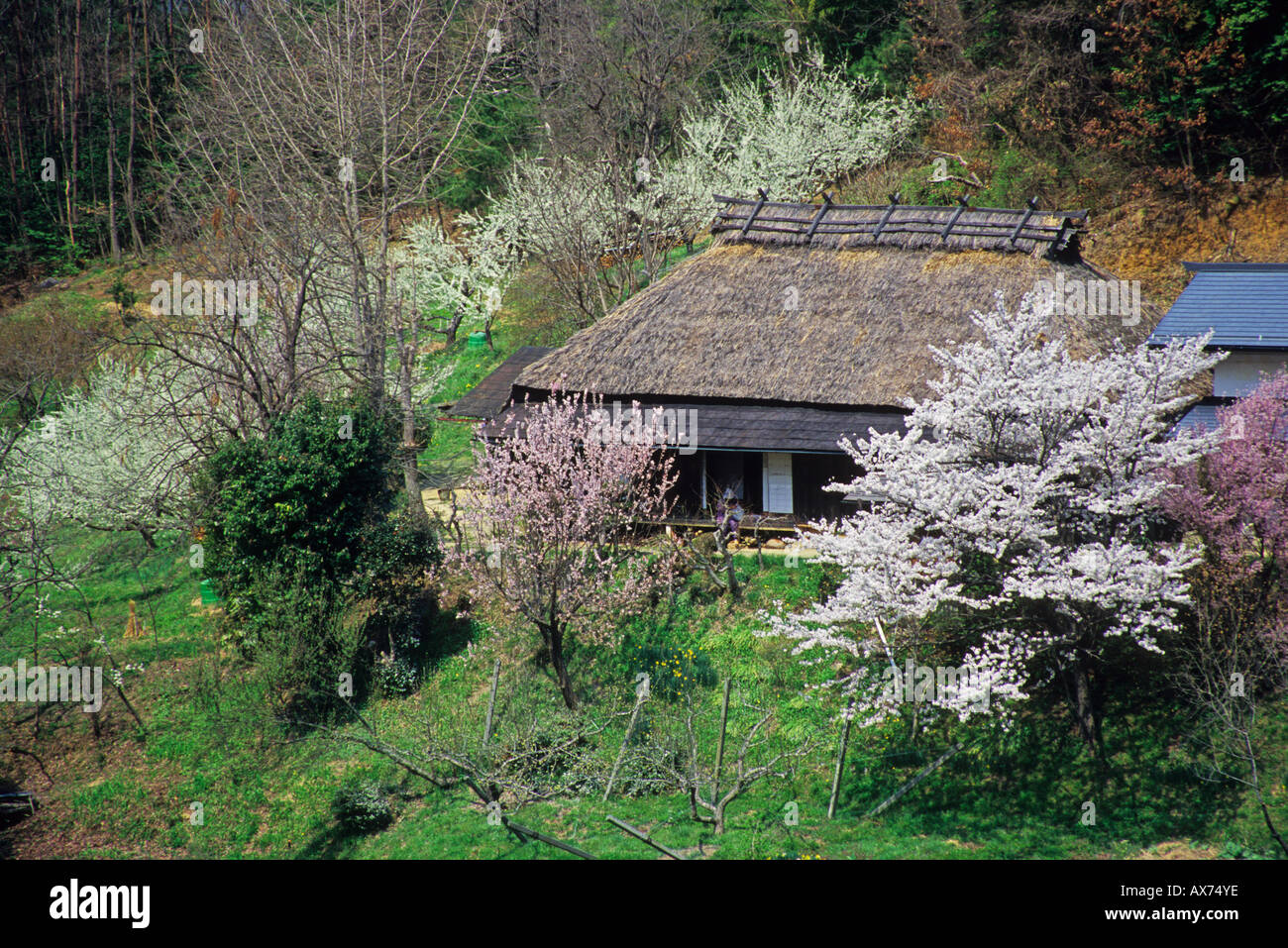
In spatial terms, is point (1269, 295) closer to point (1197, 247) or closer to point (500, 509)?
point (1197, 247)

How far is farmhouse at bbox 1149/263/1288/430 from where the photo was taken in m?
17.6

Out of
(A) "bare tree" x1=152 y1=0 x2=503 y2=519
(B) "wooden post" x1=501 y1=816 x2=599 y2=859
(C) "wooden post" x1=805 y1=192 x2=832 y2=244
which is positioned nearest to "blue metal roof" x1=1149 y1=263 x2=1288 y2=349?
(C) "wooden post" x1=805 y1=192 x2=832 y2=244

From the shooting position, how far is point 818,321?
71.8 feet

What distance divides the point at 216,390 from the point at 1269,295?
70.0 ft

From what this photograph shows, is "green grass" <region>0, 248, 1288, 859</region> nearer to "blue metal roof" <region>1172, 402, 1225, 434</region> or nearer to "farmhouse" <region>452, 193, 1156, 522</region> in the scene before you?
"farmhouse" <region>452, 193, 1156, 522</region>

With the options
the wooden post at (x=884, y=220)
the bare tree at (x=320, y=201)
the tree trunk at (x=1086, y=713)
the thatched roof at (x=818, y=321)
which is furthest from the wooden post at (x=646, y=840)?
the wooden post at (x=884, y=220)

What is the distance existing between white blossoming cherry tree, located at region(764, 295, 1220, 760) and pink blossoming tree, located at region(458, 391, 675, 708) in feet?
14.2

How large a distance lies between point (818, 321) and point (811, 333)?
0.38 m

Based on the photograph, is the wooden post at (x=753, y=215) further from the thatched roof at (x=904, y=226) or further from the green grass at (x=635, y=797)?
the green grass at (x=635, y=797)

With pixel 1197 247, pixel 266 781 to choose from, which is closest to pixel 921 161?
pixel 1197 247

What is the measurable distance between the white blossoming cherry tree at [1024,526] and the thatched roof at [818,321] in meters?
4.51

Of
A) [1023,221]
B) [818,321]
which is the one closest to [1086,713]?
[818,321]

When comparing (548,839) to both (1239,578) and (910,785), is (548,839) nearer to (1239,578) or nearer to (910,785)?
(910,785)
